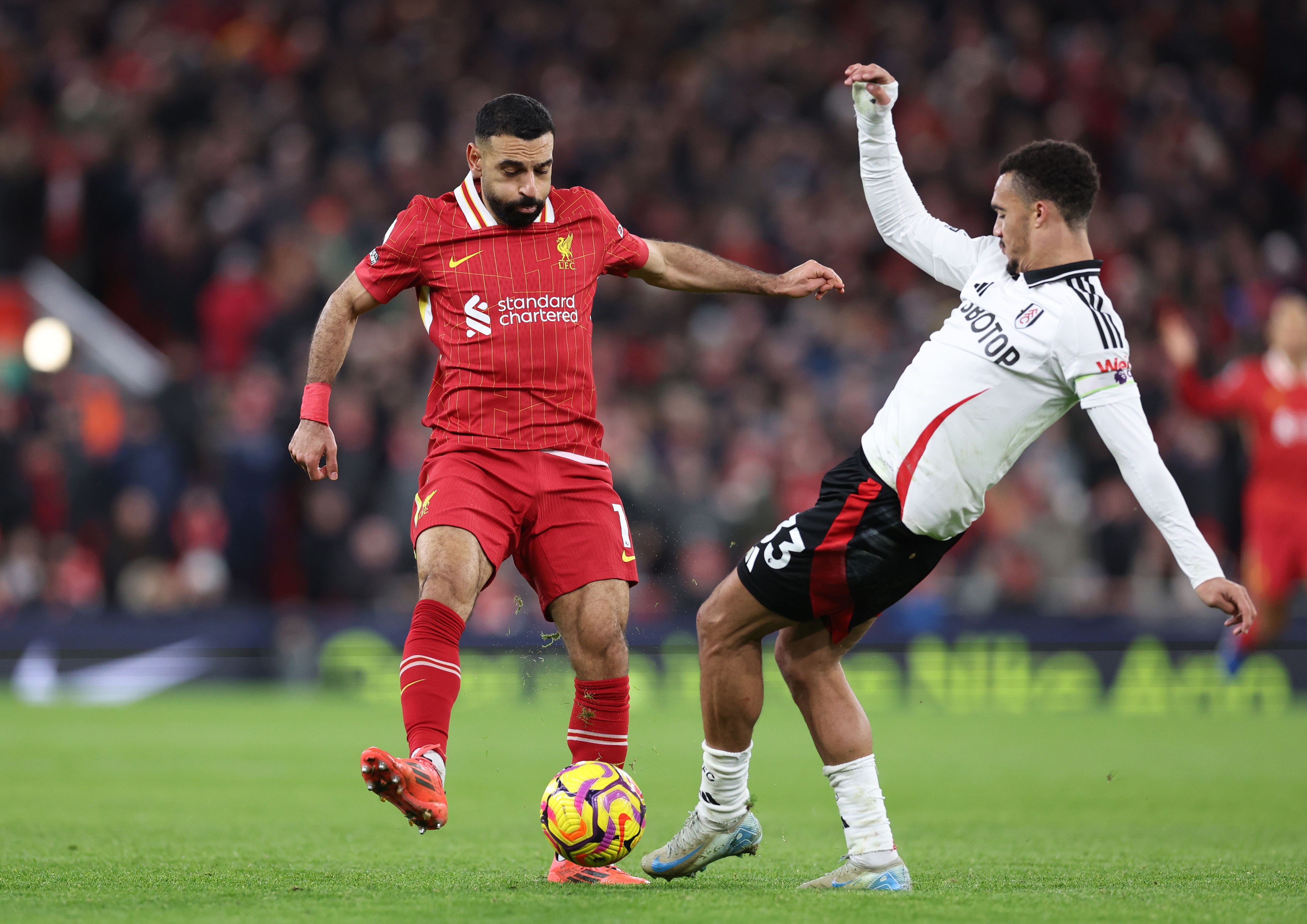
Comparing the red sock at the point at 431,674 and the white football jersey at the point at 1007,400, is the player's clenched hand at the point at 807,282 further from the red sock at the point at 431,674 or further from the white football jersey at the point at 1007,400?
the red sock at the point at 431,674

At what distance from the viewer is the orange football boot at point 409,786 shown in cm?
467

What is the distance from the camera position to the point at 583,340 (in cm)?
588

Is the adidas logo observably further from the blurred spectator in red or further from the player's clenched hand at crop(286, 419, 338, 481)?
the blurred spectator in red

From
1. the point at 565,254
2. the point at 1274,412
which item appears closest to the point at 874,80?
the point at 565,254

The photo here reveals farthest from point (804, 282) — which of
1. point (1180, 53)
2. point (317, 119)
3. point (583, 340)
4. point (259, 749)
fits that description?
point (1180, 53)

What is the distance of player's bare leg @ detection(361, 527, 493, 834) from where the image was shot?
5.22 m

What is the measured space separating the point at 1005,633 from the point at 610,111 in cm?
783

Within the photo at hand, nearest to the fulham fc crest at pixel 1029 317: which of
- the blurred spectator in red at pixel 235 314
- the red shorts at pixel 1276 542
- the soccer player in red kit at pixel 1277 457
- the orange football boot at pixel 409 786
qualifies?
the orange football boot at pixel 409 786

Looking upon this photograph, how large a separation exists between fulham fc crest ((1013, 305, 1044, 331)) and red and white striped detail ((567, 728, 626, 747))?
6.46 feet

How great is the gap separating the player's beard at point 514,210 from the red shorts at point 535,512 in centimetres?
82

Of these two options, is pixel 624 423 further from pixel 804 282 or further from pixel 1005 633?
pixel 804 282

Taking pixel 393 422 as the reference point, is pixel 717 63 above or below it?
above

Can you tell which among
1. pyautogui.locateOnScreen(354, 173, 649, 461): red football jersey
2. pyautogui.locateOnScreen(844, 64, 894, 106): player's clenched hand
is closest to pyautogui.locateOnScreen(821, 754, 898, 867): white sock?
pyautogui.locateOnScreen(354, 173, 649, 461): red football jersey

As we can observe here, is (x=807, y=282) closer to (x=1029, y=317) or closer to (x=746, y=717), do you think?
(x=1029, y=317)
